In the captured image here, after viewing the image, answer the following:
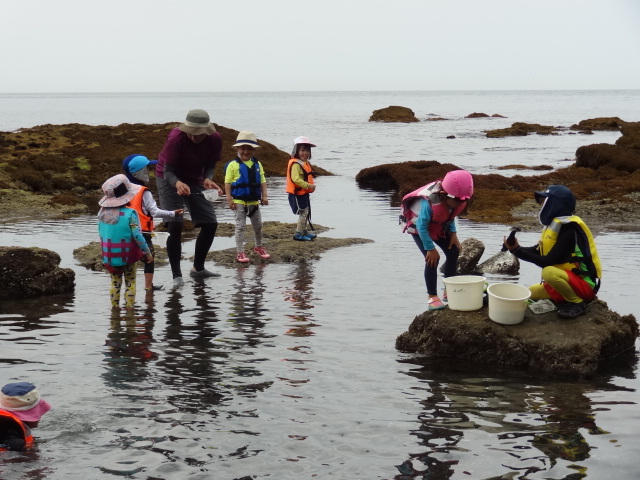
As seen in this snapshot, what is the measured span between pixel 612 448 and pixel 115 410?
13.0ft

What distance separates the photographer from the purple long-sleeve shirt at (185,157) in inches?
469

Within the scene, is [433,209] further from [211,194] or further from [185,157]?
[185,157]

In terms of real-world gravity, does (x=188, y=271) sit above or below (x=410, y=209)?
below

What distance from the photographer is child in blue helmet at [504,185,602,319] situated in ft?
27.1

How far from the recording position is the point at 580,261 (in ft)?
27.4

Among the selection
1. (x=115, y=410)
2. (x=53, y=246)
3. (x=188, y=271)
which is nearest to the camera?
(x=115, y=410)

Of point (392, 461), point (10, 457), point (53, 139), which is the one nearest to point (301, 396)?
point (392, 461)

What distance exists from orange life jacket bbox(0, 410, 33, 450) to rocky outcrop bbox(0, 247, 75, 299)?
587cm

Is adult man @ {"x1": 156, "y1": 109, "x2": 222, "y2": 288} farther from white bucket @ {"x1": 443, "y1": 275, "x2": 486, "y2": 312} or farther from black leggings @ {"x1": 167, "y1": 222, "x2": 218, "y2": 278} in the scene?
white bucket @ {"x1": 443, "y1": 275, "x2": 486, "y2": 312}

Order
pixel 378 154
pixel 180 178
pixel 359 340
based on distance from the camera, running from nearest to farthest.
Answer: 1. pixel 359 340
2. pixel 180 178
3. pixel 378 154

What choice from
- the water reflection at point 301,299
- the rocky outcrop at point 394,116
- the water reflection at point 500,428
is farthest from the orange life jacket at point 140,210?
the rocky outcrop at point 394,116

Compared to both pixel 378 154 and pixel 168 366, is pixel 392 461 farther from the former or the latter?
pixel 378 154

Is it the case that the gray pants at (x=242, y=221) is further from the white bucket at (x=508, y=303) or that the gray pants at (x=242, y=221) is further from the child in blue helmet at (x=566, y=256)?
the child in blue helmet at (x=566, y=256)

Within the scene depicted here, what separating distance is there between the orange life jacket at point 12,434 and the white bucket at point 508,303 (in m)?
4.59
